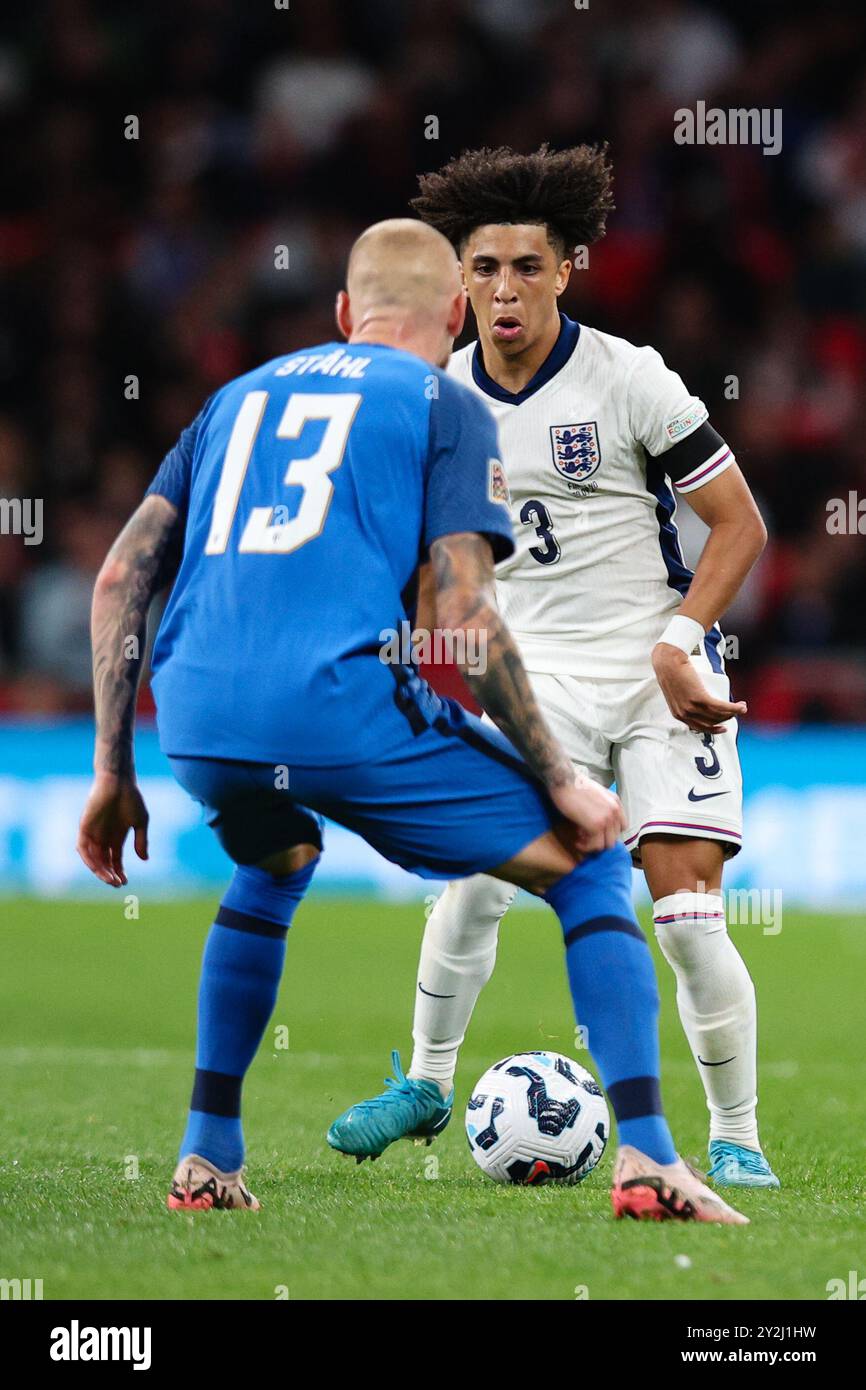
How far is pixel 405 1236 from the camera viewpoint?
11.7 ft

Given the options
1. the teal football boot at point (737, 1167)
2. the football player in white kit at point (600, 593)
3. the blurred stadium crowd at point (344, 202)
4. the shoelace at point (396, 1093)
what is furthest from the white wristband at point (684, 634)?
the blurred stadium crowd at point (344, 202)

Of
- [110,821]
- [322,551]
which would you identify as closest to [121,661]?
[110,821]

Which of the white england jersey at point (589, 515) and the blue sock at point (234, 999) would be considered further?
the white england jersey at point (589, 515)

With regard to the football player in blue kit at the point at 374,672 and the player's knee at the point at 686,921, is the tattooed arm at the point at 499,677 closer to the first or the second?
the football player in blue kit at the point at 374,672

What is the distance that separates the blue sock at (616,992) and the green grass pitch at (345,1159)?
20 cm

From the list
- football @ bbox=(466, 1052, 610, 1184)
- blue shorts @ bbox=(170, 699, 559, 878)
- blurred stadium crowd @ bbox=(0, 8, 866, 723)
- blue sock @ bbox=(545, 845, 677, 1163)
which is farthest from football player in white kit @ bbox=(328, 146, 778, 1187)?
blurred stadium crowd @ bbox=(0, 8, 866, 723)

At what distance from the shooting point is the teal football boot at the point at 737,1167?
4453 millimetres

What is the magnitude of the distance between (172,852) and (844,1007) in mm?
4663

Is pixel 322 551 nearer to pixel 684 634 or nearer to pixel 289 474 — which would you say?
pixel 289 474

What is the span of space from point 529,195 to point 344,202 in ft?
33.3

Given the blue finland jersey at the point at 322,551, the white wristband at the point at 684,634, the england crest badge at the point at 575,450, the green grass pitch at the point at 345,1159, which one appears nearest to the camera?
the green grass pitch at the point at 345,1159

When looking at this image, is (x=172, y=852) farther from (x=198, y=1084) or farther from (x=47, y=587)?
(x=198, y=1084)

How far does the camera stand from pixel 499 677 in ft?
11.7

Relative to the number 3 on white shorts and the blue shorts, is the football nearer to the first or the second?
the blue shorts
